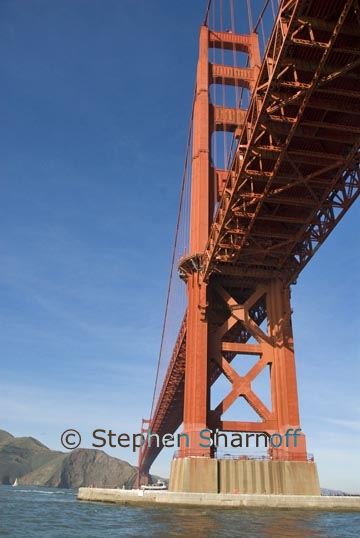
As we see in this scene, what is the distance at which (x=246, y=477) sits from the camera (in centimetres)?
2183

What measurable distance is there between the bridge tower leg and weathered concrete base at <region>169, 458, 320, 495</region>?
40 mm

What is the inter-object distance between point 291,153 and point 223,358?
11.6 meters

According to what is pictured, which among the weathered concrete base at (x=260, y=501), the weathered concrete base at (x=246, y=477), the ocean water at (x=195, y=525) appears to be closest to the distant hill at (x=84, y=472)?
the weathered concrete base at (x=246, y=477)

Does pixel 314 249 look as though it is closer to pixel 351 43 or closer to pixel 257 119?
pixel 257 119

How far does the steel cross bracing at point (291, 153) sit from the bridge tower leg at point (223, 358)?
275 millimetres

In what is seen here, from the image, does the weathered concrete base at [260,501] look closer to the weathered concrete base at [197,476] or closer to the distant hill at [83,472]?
the weathered concrete base at [197,476]

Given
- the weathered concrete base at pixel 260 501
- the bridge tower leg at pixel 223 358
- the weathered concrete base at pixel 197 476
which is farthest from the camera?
the bridge tower leg at pixel 223 358

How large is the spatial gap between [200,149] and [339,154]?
10.1 m

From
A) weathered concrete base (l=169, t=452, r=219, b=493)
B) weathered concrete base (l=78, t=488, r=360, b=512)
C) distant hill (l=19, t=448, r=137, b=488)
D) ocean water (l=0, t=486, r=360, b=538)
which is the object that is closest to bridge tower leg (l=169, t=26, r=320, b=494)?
weathered concrete base (l=169, t=452, r=219, b=493)

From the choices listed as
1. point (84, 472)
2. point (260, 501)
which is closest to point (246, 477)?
point (260, 501)

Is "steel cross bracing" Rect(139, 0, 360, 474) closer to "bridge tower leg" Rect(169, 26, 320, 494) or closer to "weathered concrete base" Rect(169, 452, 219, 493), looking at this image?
"bridge tower leg" Rect(169, 26, 320, 494)

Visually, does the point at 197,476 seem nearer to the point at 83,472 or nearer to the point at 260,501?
the point at 260,501

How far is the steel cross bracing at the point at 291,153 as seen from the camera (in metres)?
14.0

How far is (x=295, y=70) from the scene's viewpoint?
14867 millimetres
